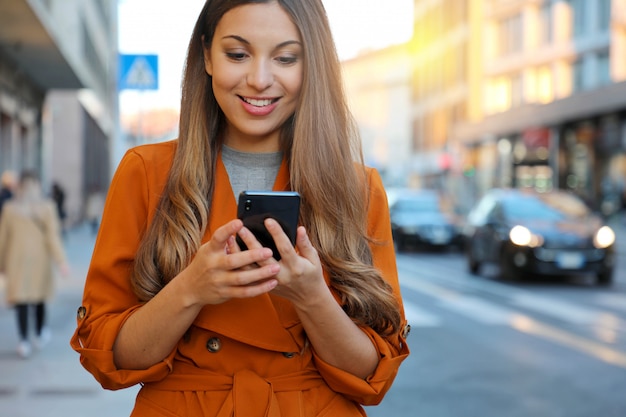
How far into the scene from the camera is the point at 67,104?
3778 centimetres

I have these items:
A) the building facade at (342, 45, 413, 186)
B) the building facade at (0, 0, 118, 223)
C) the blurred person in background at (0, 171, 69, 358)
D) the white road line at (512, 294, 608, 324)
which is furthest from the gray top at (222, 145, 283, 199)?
the building facade at (342, 45, 413, 186)

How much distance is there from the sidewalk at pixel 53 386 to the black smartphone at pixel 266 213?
481cm

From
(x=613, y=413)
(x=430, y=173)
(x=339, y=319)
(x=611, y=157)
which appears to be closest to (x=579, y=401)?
(x=613, y=413)

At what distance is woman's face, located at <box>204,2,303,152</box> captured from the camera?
2078 millimetres

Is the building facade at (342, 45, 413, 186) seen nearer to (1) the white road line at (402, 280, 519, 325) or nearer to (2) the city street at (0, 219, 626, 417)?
(1) the white road line at (402, 280, 519, 325)

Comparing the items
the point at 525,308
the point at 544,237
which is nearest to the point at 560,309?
the point at 525,308

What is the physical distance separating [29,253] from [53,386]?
88.7 inches

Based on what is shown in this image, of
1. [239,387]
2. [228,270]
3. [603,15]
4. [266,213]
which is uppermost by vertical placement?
[603,15]

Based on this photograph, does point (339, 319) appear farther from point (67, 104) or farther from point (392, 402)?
point (67, 104)

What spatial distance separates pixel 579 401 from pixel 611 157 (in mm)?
28023

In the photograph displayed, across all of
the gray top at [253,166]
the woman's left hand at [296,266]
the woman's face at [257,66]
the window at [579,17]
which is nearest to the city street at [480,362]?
the gray top at [253,166]

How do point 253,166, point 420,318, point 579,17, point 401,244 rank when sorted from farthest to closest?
point 579,17 < point 401,244 < point 420,318 < point 253,166

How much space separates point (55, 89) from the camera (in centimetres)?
3084

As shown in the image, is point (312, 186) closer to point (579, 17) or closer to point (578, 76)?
point (579, 17)
